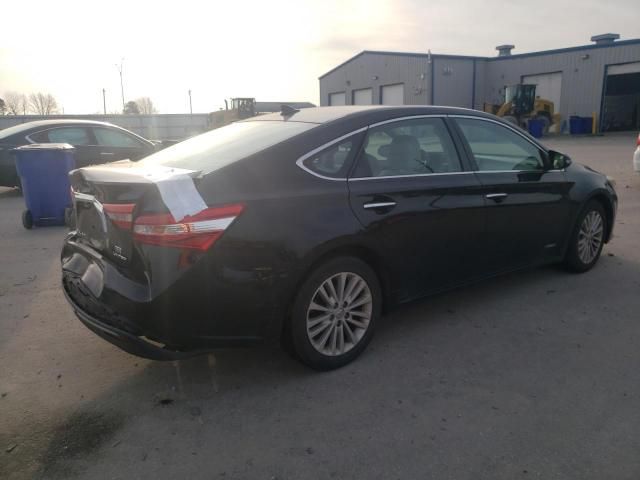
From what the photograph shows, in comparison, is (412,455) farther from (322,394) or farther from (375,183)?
(375,183)

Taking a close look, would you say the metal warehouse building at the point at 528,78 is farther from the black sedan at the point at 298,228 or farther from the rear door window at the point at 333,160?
the rear door window at the point at 333,160

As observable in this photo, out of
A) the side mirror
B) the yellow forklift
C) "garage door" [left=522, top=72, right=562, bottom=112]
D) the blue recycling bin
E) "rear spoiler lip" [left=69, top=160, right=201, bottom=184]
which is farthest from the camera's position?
"garage door" [left=522, top=72, right=562, bottom=112]

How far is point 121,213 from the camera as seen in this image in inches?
112

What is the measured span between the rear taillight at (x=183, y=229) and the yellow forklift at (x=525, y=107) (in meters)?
30.9

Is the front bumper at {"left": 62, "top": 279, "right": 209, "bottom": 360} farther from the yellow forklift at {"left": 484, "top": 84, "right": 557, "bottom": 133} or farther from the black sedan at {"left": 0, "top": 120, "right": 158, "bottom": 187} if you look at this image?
the yellow forklift at {"left": 484, "top": 84, "right": 557, "bottom": 133}

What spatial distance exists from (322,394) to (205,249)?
110 centimetres

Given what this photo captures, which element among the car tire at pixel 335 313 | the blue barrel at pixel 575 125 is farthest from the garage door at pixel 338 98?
the car tire at pixel 335 313

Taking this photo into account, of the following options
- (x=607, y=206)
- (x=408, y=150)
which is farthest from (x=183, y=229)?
(x=607, y=206)

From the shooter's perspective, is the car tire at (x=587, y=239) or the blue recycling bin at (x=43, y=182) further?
the blue recycling bin at (x=43, y=182)

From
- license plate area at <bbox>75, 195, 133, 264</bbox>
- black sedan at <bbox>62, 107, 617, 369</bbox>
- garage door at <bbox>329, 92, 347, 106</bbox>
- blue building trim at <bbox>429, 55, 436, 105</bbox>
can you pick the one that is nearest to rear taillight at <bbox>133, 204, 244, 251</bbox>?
black sedan at <bbox>62, 107, 617, 369</bbox>

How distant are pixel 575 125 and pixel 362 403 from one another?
112 feet

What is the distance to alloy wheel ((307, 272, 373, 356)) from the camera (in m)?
3.26

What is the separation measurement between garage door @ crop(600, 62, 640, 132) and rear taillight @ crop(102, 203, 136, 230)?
37.0 metres

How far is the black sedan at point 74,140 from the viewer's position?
10.4 metres
